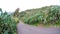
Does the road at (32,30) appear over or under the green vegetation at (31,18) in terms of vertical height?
under

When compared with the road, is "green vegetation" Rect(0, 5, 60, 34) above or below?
above

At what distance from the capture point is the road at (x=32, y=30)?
159 centimetres

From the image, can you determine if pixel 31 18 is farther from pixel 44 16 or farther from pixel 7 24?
pixel 7 24

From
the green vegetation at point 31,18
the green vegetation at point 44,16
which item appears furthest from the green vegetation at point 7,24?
the green vegetation at point 44,16

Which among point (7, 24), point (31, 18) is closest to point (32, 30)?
point (31, 18)

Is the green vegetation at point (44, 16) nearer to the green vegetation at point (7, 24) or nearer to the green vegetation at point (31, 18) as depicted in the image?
the green vegetation at point (31, 18)

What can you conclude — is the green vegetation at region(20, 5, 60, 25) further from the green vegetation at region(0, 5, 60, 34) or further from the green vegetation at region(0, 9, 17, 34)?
the green vegetation at region(0, 9, 17, 34)

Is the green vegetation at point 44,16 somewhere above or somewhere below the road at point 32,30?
above

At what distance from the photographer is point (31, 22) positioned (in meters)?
1.67

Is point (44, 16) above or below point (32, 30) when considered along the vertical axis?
above

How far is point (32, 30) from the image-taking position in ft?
5.35

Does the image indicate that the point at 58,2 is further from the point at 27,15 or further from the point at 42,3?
the point at 27,15

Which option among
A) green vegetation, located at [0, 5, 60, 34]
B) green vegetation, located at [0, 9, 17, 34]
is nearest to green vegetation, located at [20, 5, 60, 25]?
green vegetation, located at [0, 5, 60, 34]

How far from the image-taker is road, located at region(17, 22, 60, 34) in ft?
5.22
